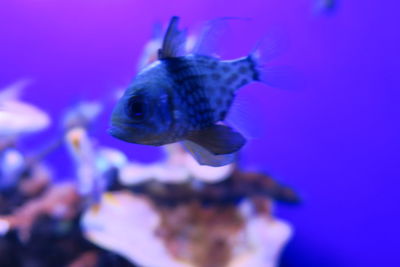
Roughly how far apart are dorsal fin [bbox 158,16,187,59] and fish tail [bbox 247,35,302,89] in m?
0.20

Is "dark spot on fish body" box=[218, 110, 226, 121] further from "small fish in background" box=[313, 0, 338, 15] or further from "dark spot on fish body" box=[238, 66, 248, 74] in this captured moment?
"small fish in background" box=[313, 0, 338, 15]

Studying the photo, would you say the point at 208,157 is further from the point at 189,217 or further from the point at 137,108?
the point at 189,217

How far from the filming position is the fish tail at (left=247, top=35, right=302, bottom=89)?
950 mm

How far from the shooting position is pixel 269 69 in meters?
0.96

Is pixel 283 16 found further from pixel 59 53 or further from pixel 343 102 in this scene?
pixel 59 53

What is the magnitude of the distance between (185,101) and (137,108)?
12 centimetres

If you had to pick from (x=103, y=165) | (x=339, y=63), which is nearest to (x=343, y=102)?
(x=339, y=63)

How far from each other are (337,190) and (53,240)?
2.37 m

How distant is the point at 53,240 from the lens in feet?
8.91

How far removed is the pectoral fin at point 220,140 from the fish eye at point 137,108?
0.44 feet

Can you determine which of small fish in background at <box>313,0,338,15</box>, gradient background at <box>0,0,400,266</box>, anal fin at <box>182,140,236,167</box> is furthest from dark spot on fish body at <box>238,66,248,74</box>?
small fish in background at <box>313,0,338,15</box>

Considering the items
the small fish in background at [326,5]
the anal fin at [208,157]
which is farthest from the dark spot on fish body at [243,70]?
the small fish in background at [326,5]

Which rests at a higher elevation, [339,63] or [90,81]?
[339,63]

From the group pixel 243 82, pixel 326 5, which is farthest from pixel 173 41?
pixel 326 5
